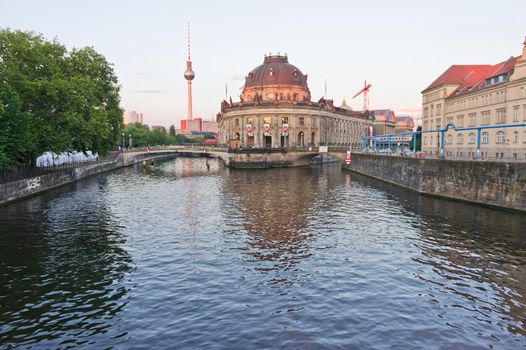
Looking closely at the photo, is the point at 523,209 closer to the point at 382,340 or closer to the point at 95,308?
the point at 382,340

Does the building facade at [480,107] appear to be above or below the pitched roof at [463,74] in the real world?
below

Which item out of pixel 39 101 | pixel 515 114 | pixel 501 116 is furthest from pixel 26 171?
pixel 501 116

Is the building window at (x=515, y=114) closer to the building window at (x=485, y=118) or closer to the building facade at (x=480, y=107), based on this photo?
the building facade at (x=480, y=107)

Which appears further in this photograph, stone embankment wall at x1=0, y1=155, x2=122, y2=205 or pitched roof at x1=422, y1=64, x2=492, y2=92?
pitched roof at x1=422, y1=64, x2=492, y2=92

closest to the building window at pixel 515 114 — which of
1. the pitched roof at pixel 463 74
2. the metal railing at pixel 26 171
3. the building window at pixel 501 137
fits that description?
the building window at pixel 501 137

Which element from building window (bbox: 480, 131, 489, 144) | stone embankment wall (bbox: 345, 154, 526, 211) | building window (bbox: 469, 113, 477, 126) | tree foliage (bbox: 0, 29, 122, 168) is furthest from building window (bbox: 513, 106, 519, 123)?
tree foliage (bbox: 0, 29, 122, 168)

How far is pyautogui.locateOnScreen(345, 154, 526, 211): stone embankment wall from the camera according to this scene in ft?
116

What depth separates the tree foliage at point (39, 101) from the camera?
3928 centimetres

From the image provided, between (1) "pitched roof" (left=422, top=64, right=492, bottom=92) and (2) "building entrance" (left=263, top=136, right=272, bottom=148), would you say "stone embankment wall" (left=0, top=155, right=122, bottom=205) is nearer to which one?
(2) "building entrance" (left=263, top=136, right=272, bottom=148)

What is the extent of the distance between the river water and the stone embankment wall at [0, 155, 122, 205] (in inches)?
140

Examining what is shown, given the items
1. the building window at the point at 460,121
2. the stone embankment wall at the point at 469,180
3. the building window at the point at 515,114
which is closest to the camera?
the stone embankment wall at the point at 469,180

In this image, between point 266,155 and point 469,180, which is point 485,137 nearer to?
point 469,180

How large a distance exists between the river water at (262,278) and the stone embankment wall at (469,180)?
2292 mm

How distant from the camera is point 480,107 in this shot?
72.7 meters
